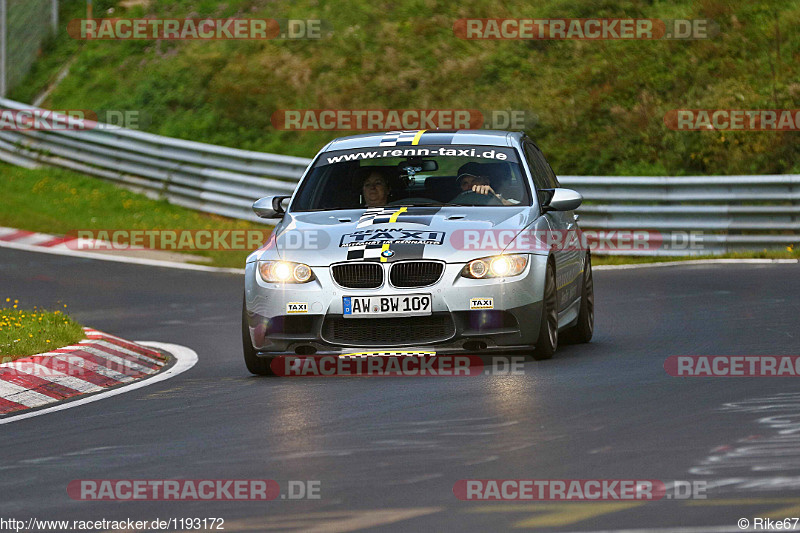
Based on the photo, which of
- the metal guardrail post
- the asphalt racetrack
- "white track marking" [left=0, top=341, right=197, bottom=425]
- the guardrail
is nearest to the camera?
the asphalt racetrack

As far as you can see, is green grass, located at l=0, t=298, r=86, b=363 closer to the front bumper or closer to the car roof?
the front bumper

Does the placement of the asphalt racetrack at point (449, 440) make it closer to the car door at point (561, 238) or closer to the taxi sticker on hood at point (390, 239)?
the car door at point (561, 238)

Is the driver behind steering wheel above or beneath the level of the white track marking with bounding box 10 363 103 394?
above

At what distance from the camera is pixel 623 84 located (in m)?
25.1

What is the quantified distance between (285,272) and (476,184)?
183cm

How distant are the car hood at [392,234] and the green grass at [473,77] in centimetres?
1175

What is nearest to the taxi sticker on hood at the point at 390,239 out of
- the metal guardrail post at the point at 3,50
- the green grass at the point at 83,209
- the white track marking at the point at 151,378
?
the white track marking at the point at 151,378

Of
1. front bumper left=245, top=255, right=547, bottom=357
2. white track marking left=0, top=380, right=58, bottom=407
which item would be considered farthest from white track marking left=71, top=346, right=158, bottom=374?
front bumper left=245, top=255, right=547, bottom=357

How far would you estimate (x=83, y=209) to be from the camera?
976 inches

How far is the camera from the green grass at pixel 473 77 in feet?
76.0

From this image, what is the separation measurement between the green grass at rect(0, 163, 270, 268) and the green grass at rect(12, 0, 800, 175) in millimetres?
2486

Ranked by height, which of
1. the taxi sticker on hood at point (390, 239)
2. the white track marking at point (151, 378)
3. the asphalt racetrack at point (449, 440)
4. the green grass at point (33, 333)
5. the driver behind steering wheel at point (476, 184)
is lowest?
the white track marking at point (151, 378)

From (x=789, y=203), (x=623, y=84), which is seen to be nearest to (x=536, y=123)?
(x=623, y=84)

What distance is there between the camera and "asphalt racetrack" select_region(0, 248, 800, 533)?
595cm
